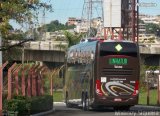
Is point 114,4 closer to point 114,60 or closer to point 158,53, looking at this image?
point 158,53

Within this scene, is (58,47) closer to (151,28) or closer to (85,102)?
(85,102)

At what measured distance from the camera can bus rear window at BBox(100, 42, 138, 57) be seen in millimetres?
30906

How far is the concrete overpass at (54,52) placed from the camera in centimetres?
8412

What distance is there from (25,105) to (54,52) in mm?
61726

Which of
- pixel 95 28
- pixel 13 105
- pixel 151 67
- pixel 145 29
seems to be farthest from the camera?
pixel 145 29

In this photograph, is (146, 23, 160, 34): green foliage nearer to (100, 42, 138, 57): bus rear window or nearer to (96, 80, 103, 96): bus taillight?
(100, 42, 138, 57): bus rear window

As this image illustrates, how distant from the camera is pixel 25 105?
2555cm

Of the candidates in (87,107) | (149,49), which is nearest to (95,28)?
(149,49)

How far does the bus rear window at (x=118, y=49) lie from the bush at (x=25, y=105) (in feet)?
13.7

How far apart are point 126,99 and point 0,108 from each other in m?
10.2

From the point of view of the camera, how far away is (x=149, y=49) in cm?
8438

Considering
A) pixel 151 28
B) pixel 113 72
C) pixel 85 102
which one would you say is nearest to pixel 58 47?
pixel 85 102

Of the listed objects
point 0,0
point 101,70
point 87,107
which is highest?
point 0,0

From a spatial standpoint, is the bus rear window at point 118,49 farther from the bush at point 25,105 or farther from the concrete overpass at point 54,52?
the concrete overpass at point 54,52
